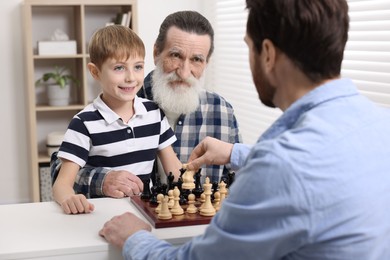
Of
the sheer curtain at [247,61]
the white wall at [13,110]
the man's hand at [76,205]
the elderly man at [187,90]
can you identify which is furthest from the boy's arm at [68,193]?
the white wall at [13,110]

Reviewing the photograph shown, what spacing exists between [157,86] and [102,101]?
0.40 m

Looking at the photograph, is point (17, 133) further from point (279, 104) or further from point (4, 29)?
point (279, 104)

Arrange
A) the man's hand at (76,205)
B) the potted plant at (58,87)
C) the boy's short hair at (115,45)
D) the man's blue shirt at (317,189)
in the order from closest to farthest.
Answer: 1. the man's blue shirt at (317,189)
2. the man's hand at (76,205)
3. the boy's short hair at (115,45)
4. the potted plant at (58,87)

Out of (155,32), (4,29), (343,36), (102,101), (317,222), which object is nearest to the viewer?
(317,222)

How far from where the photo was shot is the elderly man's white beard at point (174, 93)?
242 centimetres

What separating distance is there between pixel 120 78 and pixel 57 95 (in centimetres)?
243

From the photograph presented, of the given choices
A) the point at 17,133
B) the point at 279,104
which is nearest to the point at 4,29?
the point at 17,133

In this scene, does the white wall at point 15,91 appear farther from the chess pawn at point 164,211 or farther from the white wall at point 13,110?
the chess pawn at point 164,211

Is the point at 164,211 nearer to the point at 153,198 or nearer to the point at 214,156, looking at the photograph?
the point at 153,198

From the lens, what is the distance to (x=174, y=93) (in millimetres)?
2424

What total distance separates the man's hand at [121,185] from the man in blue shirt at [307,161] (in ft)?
2.34

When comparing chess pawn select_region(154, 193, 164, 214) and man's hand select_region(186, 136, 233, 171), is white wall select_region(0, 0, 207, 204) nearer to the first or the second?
man's hand select_region(186, 136, 233, 171)

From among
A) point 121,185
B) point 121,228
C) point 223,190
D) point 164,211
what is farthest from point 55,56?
point 121,228

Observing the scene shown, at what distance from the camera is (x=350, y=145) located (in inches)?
40.8
